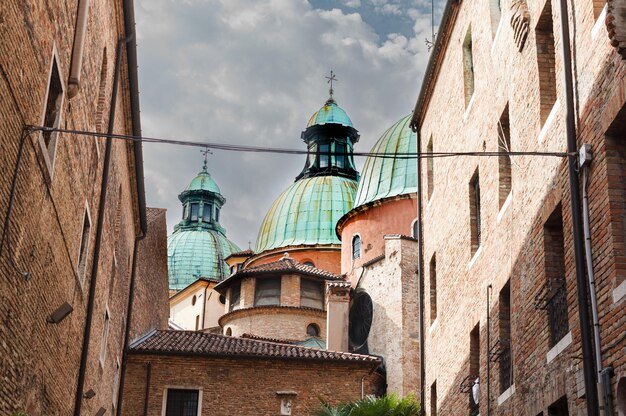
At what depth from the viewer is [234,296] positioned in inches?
1722

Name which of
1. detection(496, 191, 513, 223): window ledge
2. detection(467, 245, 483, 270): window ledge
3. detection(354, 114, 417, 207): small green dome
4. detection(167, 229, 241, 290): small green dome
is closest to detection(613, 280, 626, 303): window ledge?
detection(496, 191, 513, 223): window ledge

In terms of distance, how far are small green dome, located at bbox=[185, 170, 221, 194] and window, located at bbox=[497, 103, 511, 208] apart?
69029 millimetres

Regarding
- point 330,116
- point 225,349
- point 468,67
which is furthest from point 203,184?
point 468,67

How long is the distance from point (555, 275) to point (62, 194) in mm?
6810

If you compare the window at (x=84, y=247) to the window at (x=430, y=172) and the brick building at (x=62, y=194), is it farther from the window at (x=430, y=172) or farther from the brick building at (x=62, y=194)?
the window at (x=430, y=172)

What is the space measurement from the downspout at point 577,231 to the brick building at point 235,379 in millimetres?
18352

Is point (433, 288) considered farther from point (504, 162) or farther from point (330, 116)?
point (330, 116)

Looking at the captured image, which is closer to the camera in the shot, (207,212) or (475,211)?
(475,211)

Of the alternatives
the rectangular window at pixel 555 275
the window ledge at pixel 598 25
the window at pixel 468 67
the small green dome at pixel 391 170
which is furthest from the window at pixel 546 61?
the small green dome at pixel 391 170

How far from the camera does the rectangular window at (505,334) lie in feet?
47.8

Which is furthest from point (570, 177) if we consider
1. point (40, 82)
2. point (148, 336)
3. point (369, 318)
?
point (369, 318)

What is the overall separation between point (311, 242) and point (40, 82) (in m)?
39.7

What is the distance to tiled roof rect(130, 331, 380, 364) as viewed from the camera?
2897 cm

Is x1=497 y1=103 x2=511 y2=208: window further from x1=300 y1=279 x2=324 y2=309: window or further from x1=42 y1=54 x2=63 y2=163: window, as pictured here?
x1=300 y1=279 x2=324 y2=309: window
